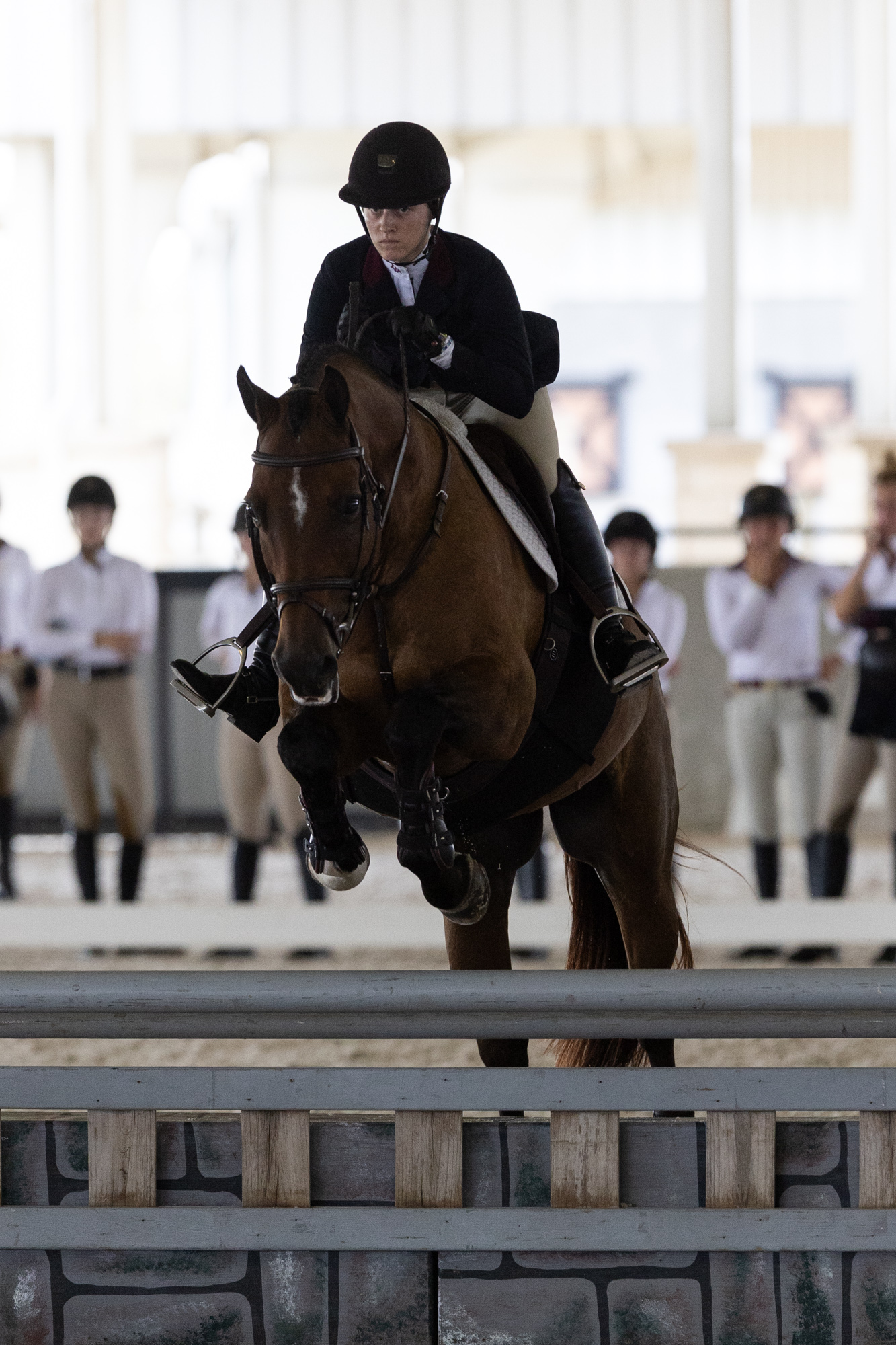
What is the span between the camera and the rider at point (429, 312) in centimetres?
216

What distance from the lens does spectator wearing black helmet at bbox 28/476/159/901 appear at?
18.6ft

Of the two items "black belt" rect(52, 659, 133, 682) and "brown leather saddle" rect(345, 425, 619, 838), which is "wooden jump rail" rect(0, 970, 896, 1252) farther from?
"black belt" rect(52, 659, 133, 682)

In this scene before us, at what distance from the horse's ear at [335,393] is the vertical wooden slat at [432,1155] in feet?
2.98

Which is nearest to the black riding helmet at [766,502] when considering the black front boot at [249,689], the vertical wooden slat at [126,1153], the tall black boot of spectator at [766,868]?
the tall black boot of spectator at [766,868]

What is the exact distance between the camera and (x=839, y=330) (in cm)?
1627

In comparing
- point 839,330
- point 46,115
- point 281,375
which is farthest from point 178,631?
point 839,330

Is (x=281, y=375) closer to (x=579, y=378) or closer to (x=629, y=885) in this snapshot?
(x=579, y=378)

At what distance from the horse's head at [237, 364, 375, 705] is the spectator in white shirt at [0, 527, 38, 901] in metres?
4.50

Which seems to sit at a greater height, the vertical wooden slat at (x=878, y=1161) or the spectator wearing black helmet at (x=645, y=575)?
the spectator wearing black helmet at (x=645, y=575)

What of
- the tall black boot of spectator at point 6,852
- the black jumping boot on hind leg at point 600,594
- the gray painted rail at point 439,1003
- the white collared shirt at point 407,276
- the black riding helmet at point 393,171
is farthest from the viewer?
the tall black boot of spectator at point 6,852

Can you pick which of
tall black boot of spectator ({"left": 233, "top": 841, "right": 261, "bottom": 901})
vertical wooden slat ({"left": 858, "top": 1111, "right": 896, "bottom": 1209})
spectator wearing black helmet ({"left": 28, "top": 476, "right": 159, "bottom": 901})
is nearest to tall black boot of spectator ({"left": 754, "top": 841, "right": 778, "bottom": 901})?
tall black boot of spectator ({"left": 233, "top": 841, "right": 261, "bottom": 901})

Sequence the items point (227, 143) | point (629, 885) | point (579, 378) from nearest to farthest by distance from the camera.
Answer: point (629, 885)
point (227, 143)
point (579, 378)

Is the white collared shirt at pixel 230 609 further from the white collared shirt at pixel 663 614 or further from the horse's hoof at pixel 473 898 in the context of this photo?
the horse's hoof at pixel 473 898

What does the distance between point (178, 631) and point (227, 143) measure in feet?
23.5
